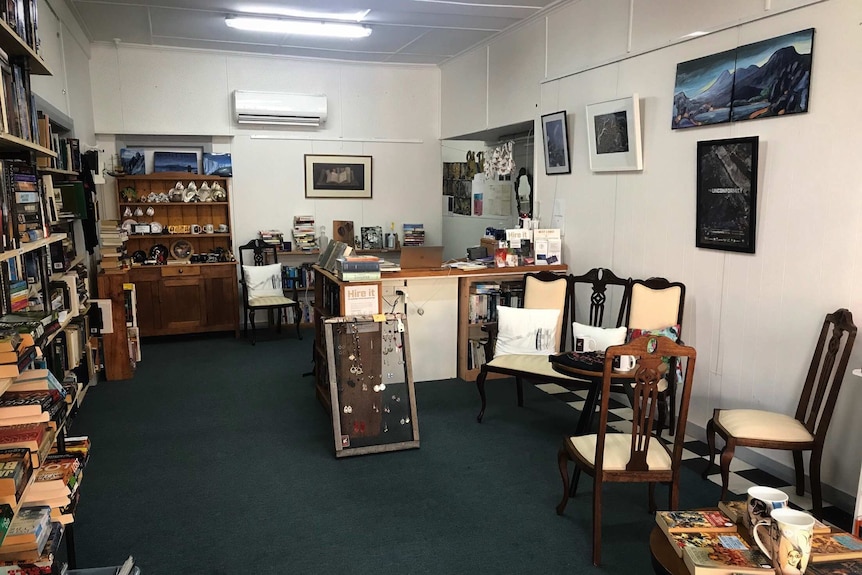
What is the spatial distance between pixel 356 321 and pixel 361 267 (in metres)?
0.47

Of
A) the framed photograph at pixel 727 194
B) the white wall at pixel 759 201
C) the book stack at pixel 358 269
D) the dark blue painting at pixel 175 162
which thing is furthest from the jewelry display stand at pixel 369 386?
the dark blue painting at pixel 175 162

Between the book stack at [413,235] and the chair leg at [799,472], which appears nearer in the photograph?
the chair leg at [799,472]

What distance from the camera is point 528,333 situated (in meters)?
4.63

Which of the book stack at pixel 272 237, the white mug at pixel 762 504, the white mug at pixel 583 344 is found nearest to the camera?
the white mug at pixel 762 504

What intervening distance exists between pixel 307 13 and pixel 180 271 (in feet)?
10.7

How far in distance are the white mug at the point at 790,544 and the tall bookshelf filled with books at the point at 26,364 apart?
224cm

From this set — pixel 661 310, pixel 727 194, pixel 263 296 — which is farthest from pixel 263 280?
pixel 727 194

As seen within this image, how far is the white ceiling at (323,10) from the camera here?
539 centimetres

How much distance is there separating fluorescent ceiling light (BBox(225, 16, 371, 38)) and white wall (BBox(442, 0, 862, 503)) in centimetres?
201

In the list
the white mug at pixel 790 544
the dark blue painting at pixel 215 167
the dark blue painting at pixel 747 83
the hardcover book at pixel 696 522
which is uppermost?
the dark blue painting at pixel 747 83

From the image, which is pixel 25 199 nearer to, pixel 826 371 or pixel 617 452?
pixel 617 452

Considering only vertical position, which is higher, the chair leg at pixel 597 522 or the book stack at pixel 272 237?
the book stack at pixel 272 237

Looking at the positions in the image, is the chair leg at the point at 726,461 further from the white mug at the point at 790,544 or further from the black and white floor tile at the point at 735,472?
the white mug at the point at 790,544

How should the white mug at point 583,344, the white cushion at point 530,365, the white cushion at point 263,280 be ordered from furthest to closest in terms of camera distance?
the white cushion at point 263,280, the white cushion at point 530,365, the white mug at point 583,344
